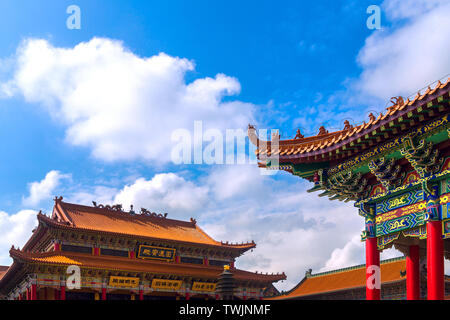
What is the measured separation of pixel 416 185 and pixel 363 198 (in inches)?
78.0

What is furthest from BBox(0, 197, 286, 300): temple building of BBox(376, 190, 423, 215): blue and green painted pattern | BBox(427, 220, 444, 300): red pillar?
BBox(427, 220, 444, 300): red pillar

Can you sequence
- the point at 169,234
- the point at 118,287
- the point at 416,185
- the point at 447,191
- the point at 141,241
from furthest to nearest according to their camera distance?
the point at 169,234, the point at 141,241, the point at 118,287, the point at 416,185, the point at 447,191

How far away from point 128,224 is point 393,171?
31.7 metres

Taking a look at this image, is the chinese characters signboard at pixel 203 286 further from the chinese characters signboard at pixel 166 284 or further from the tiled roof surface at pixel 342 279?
the tiled roof surface at pixel 342 279

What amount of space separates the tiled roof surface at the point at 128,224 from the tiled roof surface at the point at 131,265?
211 cm

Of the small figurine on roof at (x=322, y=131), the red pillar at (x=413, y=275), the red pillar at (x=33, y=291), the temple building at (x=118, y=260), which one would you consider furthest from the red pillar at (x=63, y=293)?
the red pillar at (x=413, y=275)

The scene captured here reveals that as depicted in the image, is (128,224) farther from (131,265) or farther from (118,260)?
(131,265)

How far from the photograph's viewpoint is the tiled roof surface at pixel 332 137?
423 inches

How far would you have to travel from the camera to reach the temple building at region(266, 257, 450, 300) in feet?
97.3

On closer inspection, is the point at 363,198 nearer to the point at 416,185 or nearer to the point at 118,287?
the point at 416,185

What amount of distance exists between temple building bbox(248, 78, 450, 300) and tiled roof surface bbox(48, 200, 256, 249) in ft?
83.4

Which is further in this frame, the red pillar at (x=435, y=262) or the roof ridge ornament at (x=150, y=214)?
the roof ridge ornament at (x=150, y=214)

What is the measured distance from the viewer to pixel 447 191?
11.4 m
